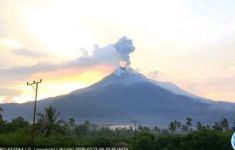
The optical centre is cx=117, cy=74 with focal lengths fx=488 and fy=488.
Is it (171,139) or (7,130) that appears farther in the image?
(171,139)

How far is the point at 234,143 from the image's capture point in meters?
14.6

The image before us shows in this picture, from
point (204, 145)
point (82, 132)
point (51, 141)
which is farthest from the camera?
point (82, 132)

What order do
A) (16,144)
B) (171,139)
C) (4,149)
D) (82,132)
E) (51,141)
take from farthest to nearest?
1. (82,132)
2. (171,139)
3. (51,141)
4. (16,144)
5. (4,149)

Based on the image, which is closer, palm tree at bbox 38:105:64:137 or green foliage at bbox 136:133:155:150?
palm tree at bbox 38:105:64:137

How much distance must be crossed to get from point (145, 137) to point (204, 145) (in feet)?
50.3

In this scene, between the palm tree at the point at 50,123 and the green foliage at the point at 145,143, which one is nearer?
the palm tree at the point at 50,123

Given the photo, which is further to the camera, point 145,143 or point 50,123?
point 145,143

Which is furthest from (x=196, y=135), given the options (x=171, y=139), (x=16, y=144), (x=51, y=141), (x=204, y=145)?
(x=16, y=144)

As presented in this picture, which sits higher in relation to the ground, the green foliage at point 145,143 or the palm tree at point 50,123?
the palm tree at point 50,123

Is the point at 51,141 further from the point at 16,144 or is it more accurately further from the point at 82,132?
the point at 82,132

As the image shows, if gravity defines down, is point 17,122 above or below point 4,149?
above

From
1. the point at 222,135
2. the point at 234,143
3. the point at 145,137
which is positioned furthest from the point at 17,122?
the point at 234,143

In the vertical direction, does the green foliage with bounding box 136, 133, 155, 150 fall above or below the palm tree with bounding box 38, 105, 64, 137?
below

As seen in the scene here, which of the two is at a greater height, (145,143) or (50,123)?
(50,123)
